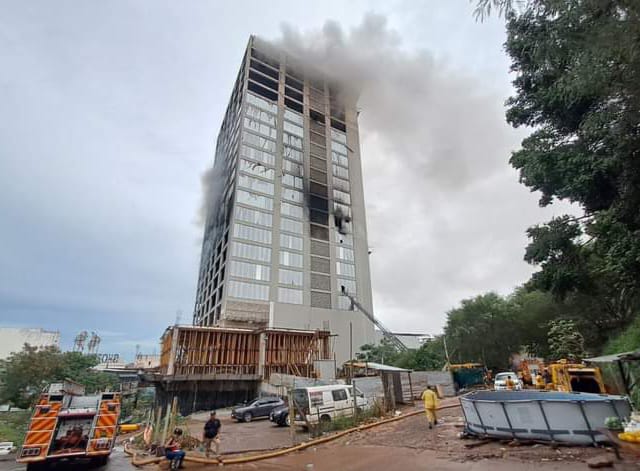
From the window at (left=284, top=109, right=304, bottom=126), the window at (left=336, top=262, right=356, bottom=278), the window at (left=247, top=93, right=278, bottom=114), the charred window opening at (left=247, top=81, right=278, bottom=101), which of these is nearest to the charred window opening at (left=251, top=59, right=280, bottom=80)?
the charred window opening at (left=247, top=81, right=278, bottom=101)

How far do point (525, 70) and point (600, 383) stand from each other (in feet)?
41.1

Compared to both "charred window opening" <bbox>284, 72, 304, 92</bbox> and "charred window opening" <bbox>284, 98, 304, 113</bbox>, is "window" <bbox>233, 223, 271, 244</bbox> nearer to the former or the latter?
"charred window opening" <bbox>284, 98, 304, 113</bbox>

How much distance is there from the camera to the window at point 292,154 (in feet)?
194

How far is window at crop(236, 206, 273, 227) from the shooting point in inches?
1965

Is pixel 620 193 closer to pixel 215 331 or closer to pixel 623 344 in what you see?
pixel 623 344

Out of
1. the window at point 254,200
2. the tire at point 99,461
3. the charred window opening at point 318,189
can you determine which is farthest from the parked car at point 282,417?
the charred window opening at point 318,189

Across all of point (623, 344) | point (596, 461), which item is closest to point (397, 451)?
point (596, 461)

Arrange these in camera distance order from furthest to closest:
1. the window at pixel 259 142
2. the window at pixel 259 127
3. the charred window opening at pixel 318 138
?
the charred window opening at pixel 318 138 < the window at pixel 259 127 < the window at pixel 259 142

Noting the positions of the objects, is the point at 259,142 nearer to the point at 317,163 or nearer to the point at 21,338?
the point at 317,163

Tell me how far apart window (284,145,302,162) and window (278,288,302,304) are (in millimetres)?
22912

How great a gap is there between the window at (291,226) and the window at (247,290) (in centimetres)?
1002

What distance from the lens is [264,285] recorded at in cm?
4797

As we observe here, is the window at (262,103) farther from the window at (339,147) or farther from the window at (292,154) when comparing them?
the window at (339,147)

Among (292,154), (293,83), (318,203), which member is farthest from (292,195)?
(293,83)
